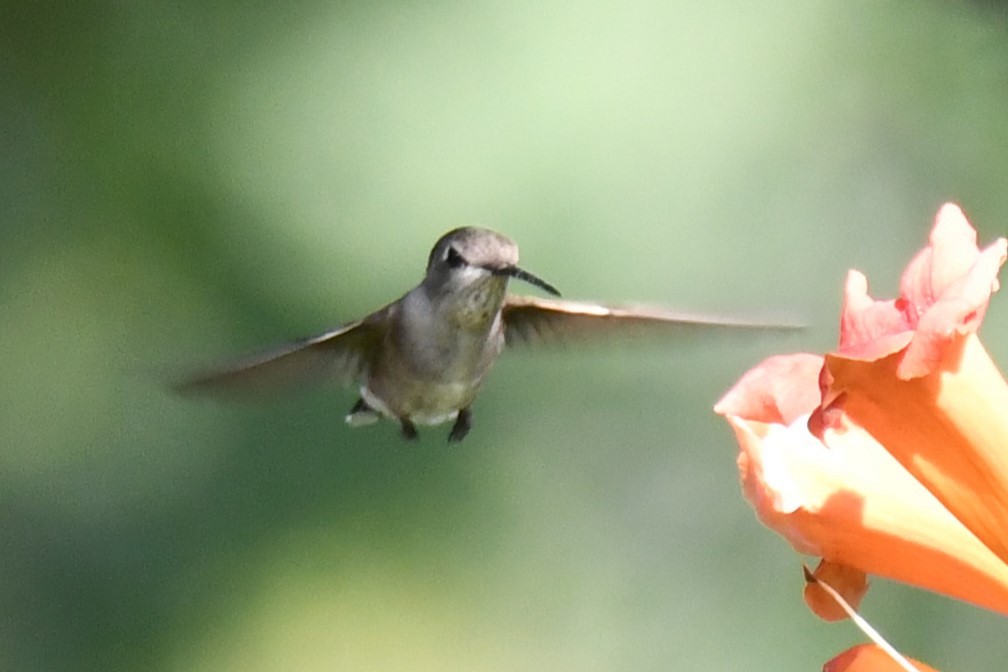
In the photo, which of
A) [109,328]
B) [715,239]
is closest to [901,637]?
[715,239]

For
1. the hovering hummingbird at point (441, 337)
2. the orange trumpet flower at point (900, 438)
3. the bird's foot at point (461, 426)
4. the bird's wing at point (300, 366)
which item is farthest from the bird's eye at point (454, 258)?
the orange trumpet flower at point (900, 438)

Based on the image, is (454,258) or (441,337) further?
(441,337)

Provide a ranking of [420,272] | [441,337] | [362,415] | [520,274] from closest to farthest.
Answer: [520,274], [441,337], [362,415], [420,272]

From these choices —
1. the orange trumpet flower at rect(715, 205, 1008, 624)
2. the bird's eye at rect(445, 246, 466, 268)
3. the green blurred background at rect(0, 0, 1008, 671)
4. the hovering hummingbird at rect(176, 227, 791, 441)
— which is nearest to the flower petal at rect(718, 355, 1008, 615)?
the orange trumpet flower at rect(715, 205, 1008, 624)

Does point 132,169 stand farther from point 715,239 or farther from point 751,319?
point 751,319

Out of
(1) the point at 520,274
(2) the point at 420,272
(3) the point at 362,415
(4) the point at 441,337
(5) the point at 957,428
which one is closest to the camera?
(5) the point at 957,428

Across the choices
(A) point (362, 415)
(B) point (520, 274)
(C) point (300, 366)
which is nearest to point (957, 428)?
(B) point (520, 274)

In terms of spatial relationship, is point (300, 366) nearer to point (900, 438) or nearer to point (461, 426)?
point (461, 426)

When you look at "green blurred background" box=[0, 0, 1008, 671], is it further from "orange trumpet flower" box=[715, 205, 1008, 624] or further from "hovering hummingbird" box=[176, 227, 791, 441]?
"orange trumpet flower" box=[715, 205, 1008, 624]
